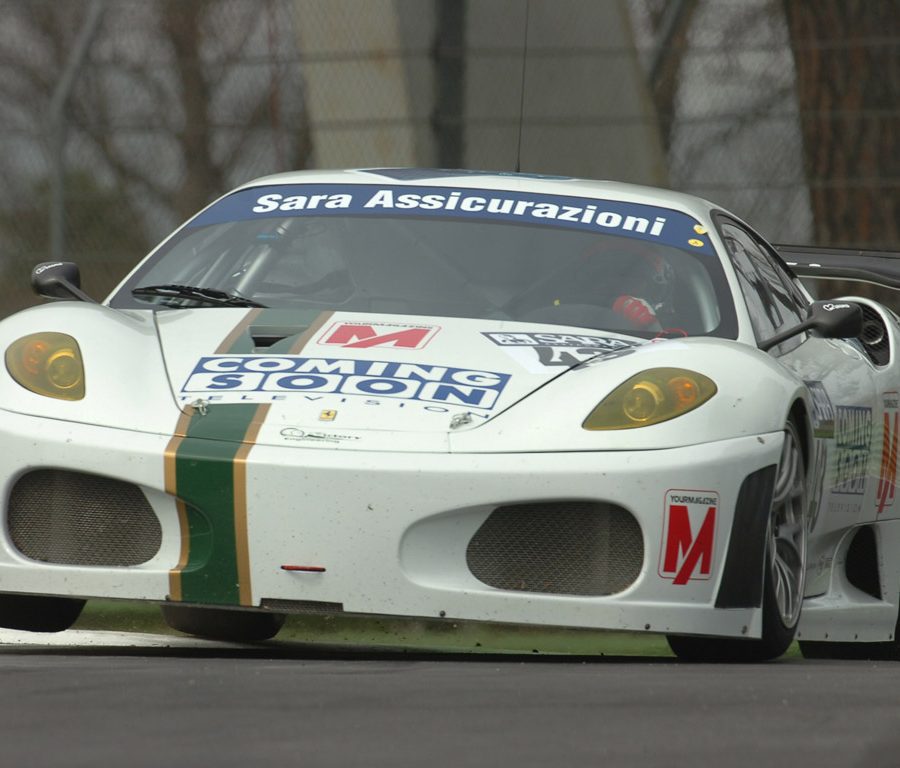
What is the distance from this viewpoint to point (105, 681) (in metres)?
3.70

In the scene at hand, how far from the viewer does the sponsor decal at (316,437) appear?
15.0 feet

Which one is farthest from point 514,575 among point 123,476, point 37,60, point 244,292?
point 37,60

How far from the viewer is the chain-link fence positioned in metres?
9.95

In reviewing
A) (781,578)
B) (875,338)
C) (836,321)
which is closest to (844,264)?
(875,338)

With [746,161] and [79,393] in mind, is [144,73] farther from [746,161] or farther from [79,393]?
[79,393]

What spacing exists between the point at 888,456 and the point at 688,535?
74.7 inches

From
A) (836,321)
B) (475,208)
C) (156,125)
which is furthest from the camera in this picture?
(156,125)

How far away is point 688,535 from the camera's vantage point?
4.56m

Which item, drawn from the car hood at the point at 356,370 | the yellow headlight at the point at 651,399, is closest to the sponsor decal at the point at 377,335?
the car hood at the point at 356,370

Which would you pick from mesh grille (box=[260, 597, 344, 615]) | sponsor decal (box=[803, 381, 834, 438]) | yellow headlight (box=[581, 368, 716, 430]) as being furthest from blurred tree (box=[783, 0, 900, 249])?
mesh grille (box=[260, 597, 344, 615])

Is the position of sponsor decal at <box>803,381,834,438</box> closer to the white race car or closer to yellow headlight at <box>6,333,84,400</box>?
the white race car

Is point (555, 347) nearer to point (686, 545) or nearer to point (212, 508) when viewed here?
point (686, 545)

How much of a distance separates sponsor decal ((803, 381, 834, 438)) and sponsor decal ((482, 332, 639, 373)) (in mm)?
550

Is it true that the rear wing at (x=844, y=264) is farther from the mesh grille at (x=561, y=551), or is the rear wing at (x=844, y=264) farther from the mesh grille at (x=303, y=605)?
the mesh grille at (x=303, y=605)
